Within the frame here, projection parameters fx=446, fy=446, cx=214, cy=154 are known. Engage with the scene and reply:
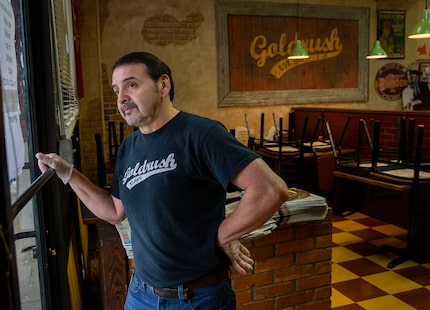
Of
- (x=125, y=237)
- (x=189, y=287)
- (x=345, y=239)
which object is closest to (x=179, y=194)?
(x=189, y=287)

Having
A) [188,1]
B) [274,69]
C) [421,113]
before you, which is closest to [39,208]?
[421,113]

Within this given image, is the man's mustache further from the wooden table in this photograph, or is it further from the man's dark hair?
the wooden table

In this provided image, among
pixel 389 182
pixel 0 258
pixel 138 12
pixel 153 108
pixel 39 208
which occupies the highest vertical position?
pixel 138 12

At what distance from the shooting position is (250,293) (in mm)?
2170

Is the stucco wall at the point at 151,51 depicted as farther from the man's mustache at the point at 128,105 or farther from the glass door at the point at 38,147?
the man's mustache at the point at 128,105

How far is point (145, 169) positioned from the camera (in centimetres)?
139

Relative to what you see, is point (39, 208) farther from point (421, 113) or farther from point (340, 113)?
point (340, 113)

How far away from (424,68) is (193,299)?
8.55 meters

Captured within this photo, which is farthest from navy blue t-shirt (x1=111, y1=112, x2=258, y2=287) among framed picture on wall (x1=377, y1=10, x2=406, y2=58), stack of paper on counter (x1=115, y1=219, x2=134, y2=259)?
framed picture on wall (x1=377, y1=10, x2=406, y2=58)

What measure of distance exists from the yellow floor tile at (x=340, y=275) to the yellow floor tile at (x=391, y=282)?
116mm

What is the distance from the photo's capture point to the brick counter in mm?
2164

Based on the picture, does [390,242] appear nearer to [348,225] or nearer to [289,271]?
[348,225]

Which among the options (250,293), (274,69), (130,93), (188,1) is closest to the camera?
(130,93)

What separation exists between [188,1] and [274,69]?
1829mm
